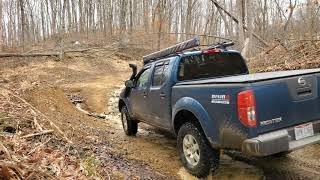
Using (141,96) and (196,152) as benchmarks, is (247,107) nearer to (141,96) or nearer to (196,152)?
(196,152)

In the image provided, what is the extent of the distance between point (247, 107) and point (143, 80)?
13.1ft

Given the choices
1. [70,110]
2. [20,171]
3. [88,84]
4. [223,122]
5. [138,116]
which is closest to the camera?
[20,171]

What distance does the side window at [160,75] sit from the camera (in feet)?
23.5

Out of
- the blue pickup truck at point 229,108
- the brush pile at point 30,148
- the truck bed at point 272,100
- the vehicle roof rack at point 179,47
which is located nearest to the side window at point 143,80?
the vehicle roof rack at point 179,47

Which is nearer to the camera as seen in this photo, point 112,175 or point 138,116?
point 112,175

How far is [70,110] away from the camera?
1146cm

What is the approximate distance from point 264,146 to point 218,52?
289 centimetres

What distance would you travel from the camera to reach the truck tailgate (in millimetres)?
4809

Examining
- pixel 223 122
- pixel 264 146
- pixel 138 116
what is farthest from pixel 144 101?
pixel 264 146

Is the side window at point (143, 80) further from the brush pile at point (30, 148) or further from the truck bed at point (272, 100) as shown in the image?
the truck bed at point (272, 100)

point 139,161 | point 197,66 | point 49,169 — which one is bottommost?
point 139,161

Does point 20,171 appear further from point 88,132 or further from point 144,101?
point 88,132

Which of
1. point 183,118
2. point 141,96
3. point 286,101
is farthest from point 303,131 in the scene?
point 141,96

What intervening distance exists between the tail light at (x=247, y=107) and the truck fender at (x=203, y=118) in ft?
1.95
